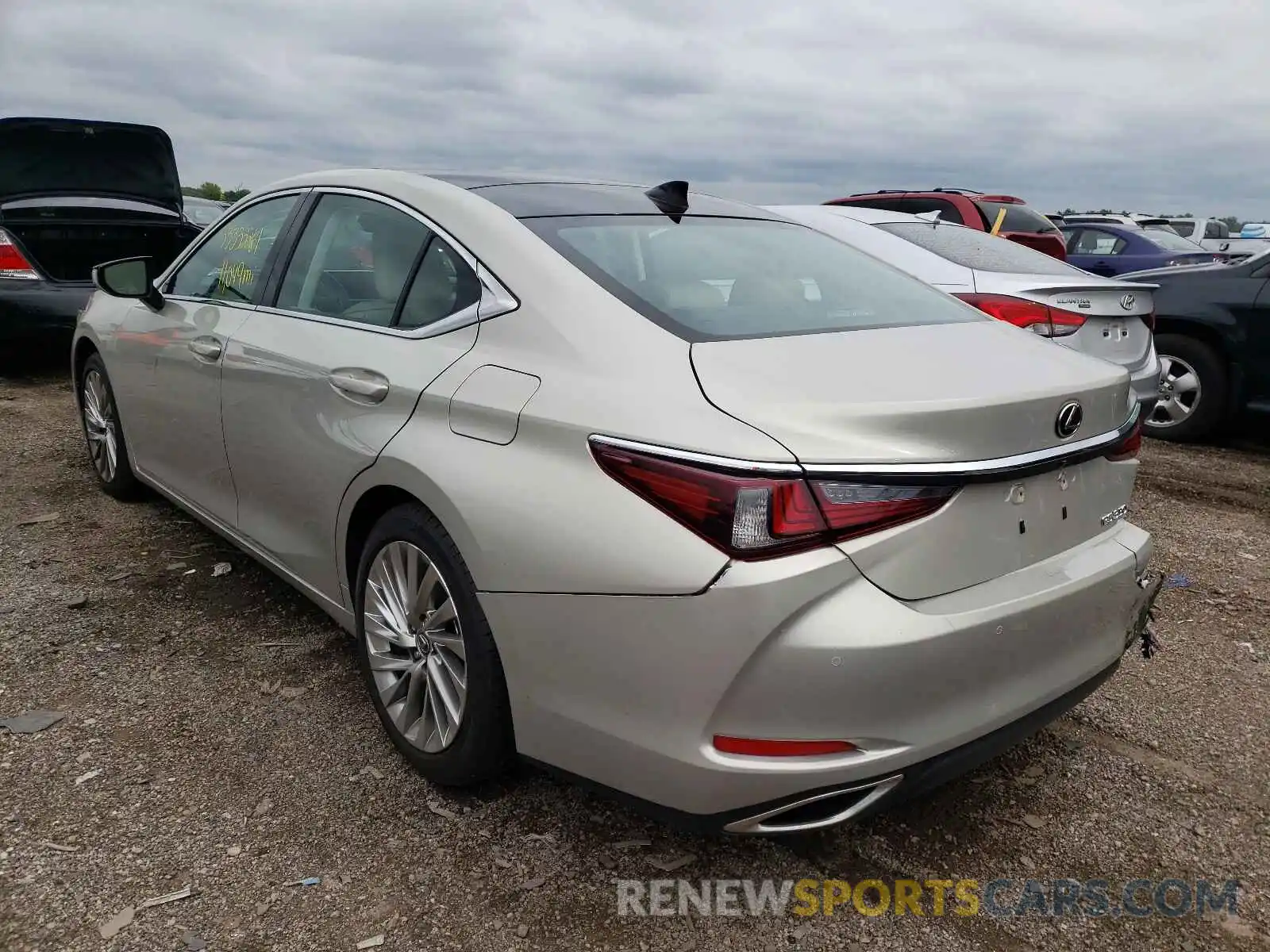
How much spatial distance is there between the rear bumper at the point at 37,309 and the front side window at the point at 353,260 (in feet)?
16.1

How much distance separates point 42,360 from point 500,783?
8.04 m

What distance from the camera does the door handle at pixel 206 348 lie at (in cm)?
330

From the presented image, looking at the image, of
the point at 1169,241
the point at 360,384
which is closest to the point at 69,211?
the point at 360,384

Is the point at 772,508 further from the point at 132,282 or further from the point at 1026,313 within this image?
the point at 1026,313

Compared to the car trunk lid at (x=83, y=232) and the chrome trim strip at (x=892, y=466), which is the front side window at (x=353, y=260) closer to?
the chrome trim strip at (x=892, y=466)

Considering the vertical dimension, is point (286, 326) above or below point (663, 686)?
above

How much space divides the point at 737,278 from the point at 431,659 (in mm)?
1231

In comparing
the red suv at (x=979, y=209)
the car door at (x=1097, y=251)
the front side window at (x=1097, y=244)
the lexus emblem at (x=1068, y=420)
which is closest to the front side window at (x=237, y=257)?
the lexus emblem at (x=1068, y=420)

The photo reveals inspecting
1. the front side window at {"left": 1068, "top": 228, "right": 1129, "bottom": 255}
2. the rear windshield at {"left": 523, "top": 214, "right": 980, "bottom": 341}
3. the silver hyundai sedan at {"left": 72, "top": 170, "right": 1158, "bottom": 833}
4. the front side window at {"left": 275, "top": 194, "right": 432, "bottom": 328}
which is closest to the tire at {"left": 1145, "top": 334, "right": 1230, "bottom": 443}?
the rear windshield at {"left": 523, "top": 214, "right": 980, "bottom": 341}

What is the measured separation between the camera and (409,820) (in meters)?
2.42

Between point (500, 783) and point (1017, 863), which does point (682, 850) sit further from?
point (1017, 863)

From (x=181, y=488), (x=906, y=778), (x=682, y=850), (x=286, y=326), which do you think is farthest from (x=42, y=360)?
(x=906, y=778)

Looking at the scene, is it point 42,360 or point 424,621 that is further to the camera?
point 42,360

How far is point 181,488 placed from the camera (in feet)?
12.5
